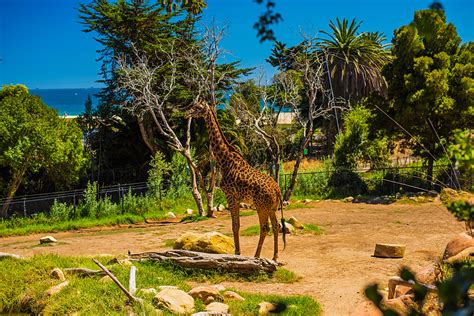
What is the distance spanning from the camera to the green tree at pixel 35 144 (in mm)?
21344

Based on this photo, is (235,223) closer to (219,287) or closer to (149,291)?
(219,287)

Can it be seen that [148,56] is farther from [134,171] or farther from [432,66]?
[432,66]

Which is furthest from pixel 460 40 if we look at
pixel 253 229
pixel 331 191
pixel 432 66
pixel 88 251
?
pixel 88 251

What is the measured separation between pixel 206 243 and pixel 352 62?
2490cm

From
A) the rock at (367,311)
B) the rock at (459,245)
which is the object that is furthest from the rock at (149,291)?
the rock at (459,245)

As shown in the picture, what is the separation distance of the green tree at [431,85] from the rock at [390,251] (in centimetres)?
1073

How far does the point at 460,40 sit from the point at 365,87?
11.3 m

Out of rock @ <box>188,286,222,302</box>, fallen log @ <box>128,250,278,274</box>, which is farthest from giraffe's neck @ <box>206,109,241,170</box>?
rock @ <box>188,286,222,302</box>

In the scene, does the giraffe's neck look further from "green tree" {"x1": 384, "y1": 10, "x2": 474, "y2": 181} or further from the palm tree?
the palm tree

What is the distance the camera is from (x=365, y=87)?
3544cm

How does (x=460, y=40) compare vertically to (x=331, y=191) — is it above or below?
above

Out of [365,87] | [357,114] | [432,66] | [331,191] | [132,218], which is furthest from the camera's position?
[365,87]

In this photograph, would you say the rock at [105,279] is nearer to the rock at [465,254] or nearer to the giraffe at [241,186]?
the giraffe at [241,186]

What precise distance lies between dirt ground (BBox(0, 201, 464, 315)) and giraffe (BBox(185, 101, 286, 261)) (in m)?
1.08
